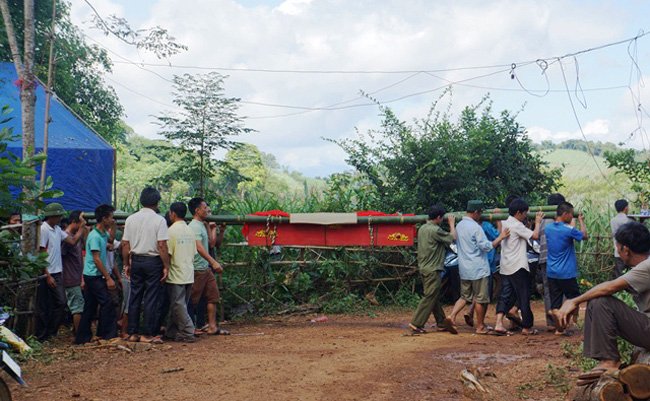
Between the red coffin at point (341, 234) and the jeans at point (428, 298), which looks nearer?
the jeans at point (428, 298)

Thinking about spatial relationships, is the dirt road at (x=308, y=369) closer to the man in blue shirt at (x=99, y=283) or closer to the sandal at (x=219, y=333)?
the sandal at (x=219, y=333)

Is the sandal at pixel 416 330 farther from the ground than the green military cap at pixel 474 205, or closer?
closer

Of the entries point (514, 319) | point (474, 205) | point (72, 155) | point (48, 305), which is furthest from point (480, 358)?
point (72, 155)

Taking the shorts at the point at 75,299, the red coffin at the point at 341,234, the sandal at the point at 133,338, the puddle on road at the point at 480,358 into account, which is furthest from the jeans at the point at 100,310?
the puddle on road at the point at 480,358

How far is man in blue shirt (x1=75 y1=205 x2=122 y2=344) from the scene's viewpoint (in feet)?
28.5

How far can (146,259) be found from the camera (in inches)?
343

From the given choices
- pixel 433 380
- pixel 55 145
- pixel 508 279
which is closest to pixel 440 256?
pixel 508 279

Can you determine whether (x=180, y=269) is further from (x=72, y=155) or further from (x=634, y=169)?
(x=634, y=169)

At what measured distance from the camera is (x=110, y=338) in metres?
8.91

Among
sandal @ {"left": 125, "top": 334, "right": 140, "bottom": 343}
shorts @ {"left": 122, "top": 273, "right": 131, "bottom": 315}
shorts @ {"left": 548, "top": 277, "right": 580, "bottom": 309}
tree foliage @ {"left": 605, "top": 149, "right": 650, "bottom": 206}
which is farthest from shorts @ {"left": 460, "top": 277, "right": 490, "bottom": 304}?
tree foliage @ {"left": 605, "top": 149, "right": 650, "bottom": 206}

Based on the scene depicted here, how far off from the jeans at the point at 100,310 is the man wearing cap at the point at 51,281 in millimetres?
394

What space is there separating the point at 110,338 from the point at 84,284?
A: 0.73 meters

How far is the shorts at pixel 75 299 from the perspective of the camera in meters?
9.08

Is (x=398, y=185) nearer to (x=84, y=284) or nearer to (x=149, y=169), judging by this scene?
(x=84, y=284)
